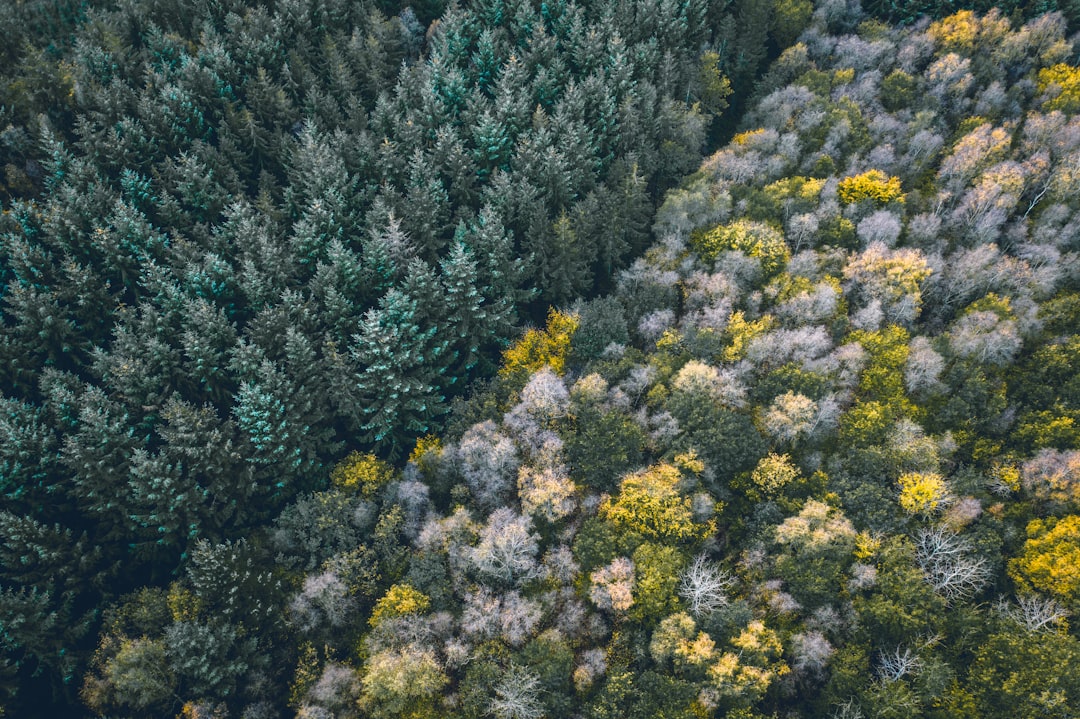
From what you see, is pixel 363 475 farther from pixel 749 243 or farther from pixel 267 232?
pixel 749 243

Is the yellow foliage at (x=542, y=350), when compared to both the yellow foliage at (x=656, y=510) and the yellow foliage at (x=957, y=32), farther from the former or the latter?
the yellow foliage at (x=957, y=32)

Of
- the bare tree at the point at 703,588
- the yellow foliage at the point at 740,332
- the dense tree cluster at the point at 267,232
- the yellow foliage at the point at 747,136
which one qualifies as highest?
the dense tree cluster at the point at 267,232

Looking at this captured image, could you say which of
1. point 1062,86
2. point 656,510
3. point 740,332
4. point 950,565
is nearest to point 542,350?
point 740,332

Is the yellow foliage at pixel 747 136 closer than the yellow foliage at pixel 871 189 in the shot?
No

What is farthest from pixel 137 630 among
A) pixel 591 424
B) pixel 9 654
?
pixel 591 424

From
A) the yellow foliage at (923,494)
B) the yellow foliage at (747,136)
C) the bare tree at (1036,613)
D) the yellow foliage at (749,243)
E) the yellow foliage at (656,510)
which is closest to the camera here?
the bare tree at (1036,613)

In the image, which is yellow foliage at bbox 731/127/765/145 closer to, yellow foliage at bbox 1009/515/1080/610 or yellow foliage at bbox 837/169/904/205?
yellow foliage at bbox 837/169/904/205

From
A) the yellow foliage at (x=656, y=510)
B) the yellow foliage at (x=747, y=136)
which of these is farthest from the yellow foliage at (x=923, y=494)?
the yellow foliage at (x=747, y=136)
